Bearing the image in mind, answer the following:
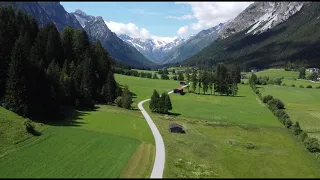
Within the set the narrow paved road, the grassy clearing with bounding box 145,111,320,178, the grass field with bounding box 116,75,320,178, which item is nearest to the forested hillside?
the grass field with bounding box 116,75,320,178

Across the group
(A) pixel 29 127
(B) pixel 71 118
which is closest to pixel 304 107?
(B) pixel 71 118

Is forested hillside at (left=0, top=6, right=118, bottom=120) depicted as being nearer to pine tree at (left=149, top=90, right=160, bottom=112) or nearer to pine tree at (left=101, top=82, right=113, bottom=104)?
pine tree at (left=101, top=82, right=113, bottom=104)

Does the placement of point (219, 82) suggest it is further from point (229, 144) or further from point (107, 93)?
point (229, 144)

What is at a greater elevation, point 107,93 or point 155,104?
point 107,93

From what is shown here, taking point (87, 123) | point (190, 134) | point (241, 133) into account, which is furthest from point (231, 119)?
point (87, 123)

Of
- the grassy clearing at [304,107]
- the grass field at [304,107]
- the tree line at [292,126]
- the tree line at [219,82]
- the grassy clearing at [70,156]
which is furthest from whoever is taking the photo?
the tree line at [219,82]

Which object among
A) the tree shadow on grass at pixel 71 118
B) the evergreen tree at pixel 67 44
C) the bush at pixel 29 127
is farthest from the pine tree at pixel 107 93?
the bush at pixel 29 127

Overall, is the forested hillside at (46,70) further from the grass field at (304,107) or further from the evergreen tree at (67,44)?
the grass field at (304,107)

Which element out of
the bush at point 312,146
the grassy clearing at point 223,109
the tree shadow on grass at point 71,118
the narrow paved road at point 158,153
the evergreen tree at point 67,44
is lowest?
the bush at point 312,146
